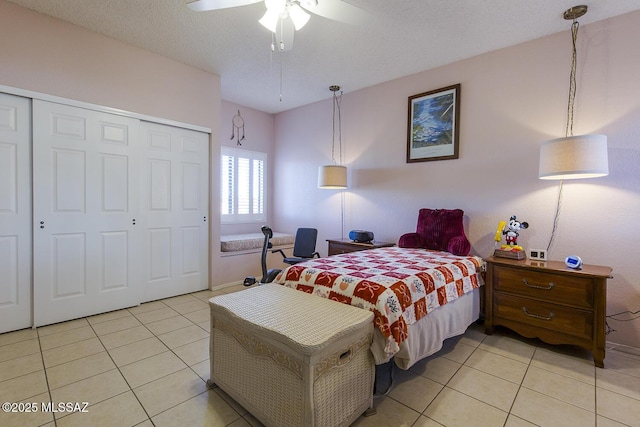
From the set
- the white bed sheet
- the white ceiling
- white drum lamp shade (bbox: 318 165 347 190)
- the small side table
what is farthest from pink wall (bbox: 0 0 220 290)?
the white bed sheet

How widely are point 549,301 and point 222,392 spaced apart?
2548 millimetres

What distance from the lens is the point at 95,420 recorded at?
1601 millimetres

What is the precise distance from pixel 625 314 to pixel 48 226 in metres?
5.10

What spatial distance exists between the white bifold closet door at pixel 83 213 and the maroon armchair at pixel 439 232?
3094 millimetres

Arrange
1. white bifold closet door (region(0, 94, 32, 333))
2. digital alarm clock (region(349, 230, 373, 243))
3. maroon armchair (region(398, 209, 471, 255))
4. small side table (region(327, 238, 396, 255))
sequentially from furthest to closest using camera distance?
digital alarm clock (region(349, 230, 373, 243))
small side table (region(327, 238, 396, 255))
maroon armchair (region(398, 209, 471, 255))
white bifold closet door (region(0, 94, 32, 333))

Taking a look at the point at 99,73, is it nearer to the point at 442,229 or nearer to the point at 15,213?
the point at 15,213

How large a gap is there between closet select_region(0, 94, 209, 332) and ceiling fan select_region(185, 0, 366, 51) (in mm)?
1921

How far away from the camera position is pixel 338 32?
2.79 m

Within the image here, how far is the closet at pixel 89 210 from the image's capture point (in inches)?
103

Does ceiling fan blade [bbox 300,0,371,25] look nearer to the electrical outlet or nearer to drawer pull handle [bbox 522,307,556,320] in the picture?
the electrical outlet

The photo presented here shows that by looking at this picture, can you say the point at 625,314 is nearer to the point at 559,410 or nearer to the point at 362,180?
the point at 559,410

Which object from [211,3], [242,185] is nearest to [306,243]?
[242,185]

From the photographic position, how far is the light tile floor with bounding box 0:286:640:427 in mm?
1646

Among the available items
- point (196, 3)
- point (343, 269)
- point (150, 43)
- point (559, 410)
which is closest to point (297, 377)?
point (343, 269)
